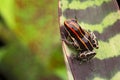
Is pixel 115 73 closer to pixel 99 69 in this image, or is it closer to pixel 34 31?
pixel 99 69

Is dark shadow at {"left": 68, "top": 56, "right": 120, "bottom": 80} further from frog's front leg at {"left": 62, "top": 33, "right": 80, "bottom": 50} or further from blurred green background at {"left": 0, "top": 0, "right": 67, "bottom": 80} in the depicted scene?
blurred green background at {"left": 0, "top": 0, "right": 67, "bottom": 80}

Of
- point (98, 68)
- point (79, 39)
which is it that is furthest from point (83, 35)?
point (98, 68)

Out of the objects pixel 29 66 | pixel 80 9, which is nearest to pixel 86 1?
pixel 80 9

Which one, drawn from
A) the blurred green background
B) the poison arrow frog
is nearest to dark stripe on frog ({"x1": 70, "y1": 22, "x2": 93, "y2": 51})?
the poison arrow frog

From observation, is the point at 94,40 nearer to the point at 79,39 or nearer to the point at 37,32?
the point at 79,39

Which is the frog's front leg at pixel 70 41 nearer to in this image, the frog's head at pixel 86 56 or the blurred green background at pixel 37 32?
the frog's head at pixel 86 56

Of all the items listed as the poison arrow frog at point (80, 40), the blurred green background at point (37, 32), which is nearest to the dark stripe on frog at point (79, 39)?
the poison arrow frog at point (80, 40)
